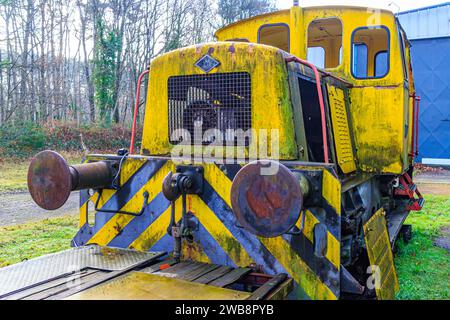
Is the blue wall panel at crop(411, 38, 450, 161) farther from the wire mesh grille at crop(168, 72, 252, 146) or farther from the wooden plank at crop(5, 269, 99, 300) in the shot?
the wooden plank at crop(5, 269, 99, 300)

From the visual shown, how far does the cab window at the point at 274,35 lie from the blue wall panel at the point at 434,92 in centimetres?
1364

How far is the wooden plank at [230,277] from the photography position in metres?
2.67

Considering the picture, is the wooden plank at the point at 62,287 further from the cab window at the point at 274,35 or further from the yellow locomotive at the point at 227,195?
the cab window at the point at 274,35

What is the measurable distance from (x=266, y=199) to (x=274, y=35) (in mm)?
2911

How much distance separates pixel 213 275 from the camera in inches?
112

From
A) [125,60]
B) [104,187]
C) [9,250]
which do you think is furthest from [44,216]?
[125,60]

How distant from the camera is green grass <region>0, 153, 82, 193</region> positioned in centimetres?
1145

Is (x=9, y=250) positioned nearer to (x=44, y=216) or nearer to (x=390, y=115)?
→ (x=44, y=216)

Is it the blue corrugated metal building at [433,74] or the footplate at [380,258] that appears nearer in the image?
the footplate at [380,258]

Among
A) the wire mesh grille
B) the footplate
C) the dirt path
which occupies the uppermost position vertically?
the wire mesh grille

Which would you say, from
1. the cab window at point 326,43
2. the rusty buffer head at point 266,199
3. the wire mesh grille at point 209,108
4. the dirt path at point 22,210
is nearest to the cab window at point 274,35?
the cab window at point 326,43

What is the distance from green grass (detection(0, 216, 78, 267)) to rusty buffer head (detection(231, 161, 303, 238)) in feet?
11.2

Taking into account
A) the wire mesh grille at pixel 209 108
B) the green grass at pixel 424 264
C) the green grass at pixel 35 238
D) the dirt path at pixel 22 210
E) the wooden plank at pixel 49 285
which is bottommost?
the green grass at pixel 424 264

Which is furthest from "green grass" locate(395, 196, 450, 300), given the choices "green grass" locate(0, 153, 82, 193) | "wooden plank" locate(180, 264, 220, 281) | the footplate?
"green grass" locate(0, 153, 82, 193)
